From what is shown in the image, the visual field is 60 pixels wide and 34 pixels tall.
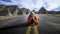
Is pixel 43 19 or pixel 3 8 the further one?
pixel 43 19

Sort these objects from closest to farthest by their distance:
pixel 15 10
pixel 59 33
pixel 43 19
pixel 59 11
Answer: pixel 59 33
pixel 59 11
pixel 15 10
pixel 43 19

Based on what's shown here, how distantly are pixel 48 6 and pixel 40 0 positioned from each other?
494 millimetres

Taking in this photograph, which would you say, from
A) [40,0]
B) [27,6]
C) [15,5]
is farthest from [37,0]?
[15,5]

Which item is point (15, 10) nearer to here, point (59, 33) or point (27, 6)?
point (27, 6)

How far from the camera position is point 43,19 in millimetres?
7805

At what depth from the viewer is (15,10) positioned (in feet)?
20.9

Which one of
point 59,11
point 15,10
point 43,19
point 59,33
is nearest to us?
point 59,33

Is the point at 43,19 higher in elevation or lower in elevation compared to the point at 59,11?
lower

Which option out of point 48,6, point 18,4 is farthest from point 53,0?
point 18,4

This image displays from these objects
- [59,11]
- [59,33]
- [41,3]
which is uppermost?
[41,3]

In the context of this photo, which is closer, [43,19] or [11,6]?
[11,6]

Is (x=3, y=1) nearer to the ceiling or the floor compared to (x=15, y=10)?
nearer to the ceiling

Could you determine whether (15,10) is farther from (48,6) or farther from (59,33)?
(59,33)

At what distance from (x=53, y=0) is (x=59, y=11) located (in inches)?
23.2
